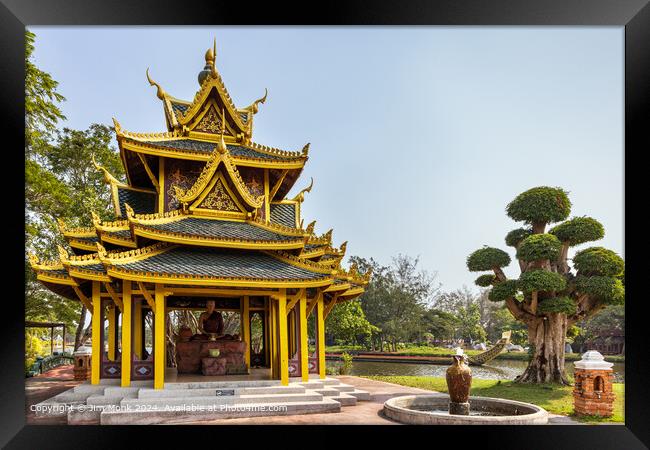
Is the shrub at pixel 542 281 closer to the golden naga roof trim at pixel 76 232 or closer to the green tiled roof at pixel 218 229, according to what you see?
the green tiled roof at pixel 218 229

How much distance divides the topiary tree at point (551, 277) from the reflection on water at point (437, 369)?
531 cm

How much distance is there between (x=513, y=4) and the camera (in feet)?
22.8

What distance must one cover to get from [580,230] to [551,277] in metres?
1.73

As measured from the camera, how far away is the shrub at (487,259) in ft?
47.3

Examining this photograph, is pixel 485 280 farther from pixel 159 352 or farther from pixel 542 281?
pixel 159 352

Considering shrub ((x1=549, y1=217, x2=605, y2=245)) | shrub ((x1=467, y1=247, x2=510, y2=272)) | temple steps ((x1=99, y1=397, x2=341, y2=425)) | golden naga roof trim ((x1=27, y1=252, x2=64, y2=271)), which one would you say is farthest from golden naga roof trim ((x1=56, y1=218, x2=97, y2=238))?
shrub ((x1=549, y1=217, x2=605, y2=245))

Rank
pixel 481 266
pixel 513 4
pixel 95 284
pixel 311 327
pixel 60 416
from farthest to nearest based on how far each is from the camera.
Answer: pixel 311 327, pixel 481 266, pixel 95 284, pixel 60 416, pixel 513 4

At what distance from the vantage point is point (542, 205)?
14.8 meters

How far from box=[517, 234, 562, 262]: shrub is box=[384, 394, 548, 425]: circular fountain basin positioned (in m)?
5.74

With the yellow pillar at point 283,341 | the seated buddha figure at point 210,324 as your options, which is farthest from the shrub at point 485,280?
the seated buddha figure at point 210,324

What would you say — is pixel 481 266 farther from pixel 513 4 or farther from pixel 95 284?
pixel 95 284

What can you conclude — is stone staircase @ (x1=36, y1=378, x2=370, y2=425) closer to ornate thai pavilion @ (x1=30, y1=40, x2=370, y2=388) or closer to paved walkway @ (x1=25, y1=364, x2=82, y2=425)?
paved walkway @ (x1=25, y1=364, x2=82, y2=425)

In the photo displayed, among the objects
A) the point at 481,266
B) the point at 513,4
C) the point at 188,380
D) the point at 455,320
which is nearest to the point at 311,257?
the point at 188,380

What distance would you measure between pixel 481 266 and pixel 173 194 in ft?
27.8
